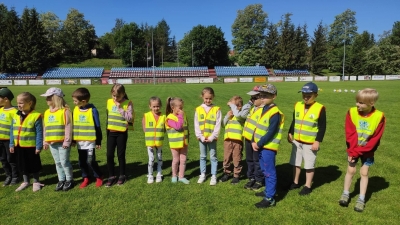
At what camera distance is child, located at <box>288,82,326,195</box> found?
13.9ft

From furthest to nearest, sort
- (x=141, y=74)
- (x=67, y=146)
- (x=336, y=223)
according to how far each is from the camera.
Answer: (x=141, y=74) → (x=67, y=146) → (x=336, y=223)

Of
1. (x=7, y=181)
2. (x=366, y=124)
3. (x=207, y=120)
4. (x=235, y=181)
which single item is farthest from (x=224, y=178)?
(x=7, y=181)

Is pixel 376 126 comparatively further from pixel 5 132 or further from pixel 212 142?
pixel 5 132

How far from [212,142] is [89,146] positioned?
7.40 feet

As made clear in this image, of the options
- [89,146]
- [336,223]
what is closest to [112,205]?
[89,146]

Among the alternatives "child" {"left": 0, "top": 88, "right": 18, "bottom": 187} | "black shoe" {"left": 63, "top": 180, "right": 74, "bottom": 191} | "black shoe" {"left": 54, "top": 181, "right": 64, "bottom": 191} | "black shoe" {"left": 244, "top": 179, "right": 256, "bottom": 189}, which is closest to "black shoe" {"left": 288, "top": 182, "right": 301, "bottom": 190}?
"black shoe" {"left": 244, "top": 179, "right": 256, "bottom": 189}

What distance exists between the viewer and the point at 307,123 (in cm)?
435

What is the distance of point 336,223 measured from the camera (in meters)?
3.61

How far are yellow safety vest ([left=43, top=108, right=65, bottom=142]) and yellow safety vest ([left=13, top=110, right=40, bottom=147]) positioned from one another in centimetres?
32

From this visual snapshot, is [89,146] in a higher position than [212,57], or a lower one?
lower

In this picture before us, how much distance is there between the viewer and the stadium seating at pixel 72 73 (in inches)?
2096

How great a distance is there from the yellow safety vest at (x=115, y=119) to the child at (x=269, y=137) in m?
2.42

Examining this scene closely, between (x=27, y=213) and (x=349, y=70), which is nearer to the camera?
(x=27, y=213)

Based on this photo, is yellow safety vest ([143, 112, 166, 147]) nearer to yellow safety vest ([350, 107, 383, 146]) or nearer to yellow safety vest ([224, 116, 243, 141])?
yellow safety vest ([224, 116, 243, 141])
